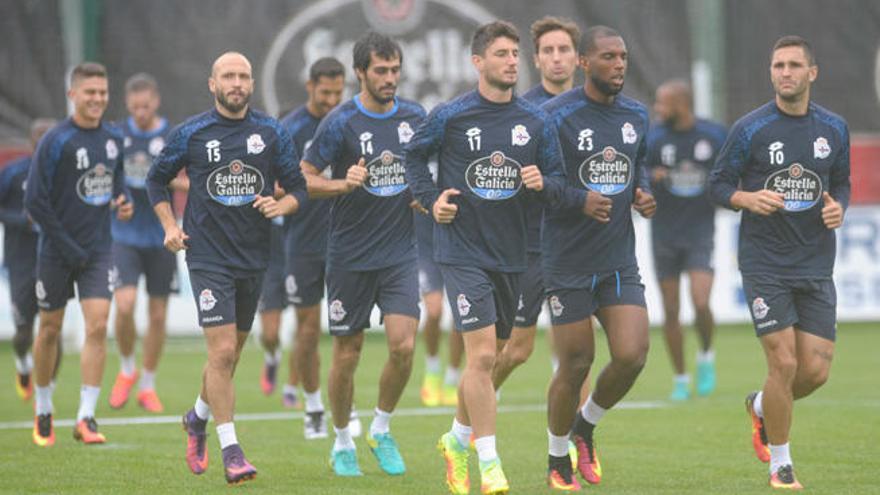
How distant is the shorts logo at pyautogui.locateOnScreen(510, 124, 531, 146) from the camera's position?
374 inches

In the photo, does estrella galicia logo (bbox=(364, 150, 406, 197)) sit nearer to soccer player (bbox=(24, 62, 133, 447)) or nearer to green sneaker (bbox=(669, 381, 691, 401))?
soccer player (bbox=(24, 62, 133, 447))

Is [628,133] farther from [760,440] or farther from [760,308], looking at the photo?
[760,440]

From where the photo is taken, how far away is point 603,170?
9859mm

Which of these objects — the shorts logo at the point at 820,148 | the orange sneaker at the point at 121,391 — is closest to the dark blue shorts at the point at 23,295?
the orange sneaker at the point at 121,391

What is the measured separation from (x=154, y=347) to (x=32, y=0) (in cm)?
823

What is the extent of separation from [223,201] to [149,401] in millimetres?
5158

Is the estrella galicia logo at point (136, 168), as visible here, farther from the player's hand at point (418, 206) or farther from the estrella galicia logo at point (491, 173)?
the estrella galicia logo at point (491, 173)

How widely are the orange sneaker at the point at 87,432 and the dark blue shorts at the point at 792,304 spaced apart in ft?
16.0

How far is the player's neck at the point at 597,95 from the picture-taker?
32.4 feet

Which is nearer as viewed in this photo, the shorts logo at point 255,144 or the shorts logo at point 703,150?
the shorts logo at point 255,144

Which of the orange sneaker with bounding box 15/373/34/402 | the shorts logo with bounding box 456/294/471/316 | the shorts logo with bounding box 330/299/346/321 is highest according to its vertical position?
the shorts logo with bounding box 456/294/471/316

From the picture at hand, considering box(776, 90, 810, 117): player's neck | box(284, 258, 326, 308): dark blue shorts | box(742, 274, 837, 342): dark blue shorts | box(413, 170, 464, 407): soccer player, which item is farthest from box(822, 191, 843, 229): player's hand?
box(413, 170, 464, 407): soccer player

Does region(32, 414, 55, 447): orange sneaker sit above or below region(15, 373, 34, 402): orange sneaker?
above

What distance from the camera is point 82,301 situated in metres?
12.6
